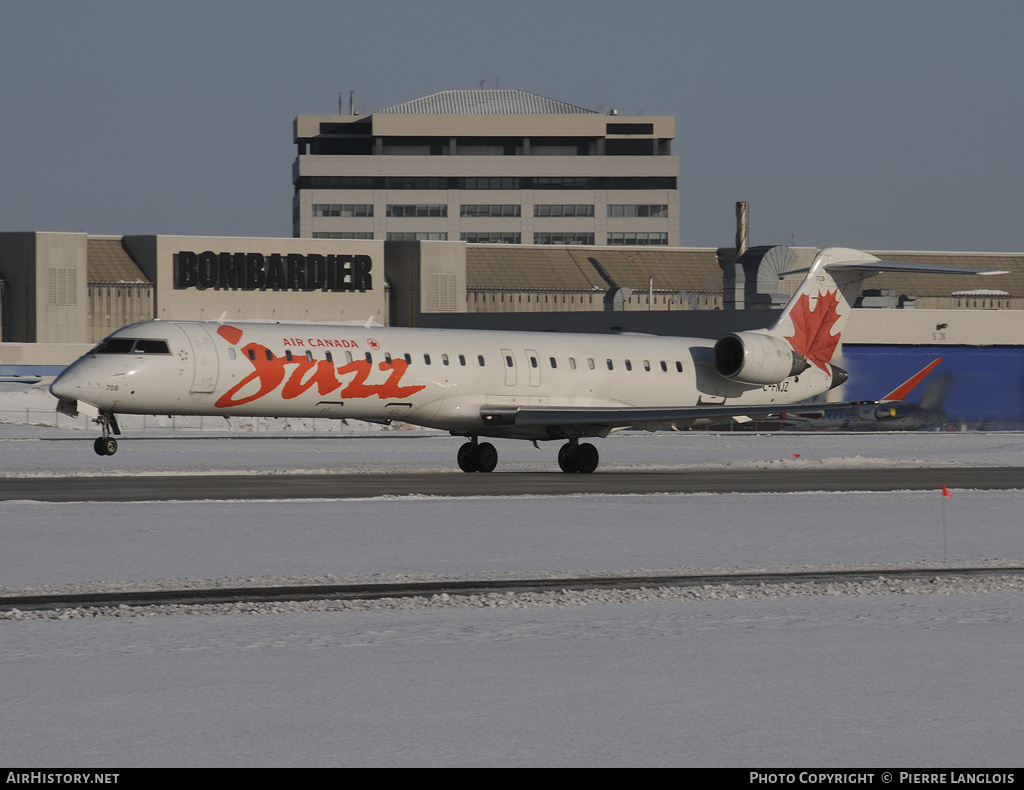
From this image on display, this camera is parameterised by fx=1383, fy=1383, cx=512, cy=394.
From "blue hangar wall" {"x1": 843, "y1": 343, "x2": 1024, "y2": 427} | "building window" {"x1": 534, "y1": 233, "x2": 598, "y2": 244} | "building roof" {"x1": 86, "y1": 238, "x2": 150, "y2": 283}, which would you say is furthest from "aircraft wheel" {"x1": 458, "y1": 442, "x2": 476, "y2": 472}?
"building window" {"x1": 534, "y1": 233, "x2": 598, "y2": 244}

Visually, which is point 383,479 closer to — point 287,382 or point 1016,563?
point 287,382

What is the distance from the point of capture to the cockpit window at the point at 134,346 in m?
28.3

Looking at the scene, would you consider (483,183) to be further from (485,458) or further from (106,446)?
(106,446)

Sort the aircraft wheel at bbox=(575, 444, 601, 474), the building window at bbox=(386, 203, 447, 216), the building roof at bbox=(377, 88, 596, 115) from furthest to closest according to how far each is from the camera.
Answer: the building roof at bbox=(377, 88, 596, 115) < the building window at bbox=(386, 203, 447, 216) < the aircraft wheel at bbox=(575, 444, 601, 474)

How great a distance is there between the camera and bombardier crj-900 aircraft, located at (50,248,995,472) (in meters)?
28.3

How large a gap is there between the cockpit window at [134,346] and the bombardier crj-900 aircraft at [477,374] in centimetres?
3

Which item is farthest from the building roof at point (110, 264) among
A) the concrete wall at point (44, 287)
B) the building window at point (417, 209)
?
the building window at point (417, 209)

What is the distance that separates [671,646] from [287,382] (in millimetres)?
19545

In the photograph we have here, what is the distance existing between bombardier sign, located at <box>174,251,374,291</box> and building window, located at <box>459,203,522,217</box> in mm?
58606

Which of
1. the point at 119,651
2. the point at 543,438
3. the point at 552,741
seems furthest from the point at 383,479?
the point at 552,741

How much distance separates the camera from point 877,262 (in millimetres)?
37094

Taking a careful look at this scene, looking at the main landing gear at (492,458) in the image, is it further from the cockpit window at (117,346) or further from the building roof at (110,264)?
the building roof at (110,264)

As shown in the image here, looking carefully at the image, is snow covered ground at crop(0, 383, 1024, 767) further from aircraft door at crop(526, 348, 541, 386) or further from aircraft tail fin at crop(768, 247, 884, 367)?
aircraft tail fin at crop(768, 247, 884, 367)

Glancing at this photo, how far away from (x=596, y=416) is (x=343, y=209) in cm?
11302
